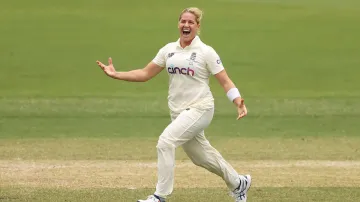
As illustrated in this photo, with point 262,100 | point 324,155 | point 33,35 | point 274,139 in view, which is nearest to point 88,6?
point 33,35

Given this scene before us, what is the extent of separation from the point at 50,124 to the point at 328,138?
19.3 feet

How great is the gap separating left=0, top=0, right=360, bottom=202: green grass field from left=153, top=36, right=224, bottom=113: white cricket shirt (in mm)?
1384

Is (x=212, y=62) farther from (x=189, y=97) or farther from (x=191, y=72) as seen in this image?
(x=189, y=97)

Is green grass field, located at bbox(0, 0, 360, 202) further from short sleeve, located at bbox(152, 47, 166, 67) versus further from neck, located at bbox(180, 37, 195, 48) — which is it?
neck, located at bbox(180, 37, 195, 48)

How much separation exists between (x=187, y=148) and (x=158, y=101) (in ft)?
44.0

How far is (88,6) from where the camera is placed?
32.8 m

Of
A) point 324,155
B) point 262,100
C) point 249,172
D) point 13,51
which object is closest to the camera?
point 249,172

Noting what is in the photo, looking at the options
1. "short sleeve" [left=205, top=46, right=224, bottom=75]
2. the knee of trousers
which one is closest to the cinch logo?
"short sleeve" [left=205, top=46, right=224, bottom=75]

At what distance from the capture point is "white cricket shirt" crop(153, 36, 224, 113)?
10953 millimetres

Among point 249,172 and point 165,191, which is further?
point 249,172

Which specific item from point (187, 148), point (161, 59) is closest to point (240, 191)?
point (187, 148)

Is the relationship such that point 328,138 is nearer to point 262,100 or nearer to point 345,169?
point 345,169

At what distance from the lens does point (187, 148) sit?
11.3 metres

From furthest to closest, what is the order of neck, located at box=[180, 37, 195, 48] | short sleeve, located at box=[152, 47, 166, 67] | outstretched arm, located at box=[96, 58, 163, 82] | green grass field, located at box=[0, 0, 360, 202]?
1. green grass field, located at box=[0, 0, 360, 202]
2. outstretched arm, located at box=[96, 58, 163, 82]
3. short sleeve, located at box=[152, 47, 166, 67]
4. neck, located at box=[180, 37, 195, 48]
